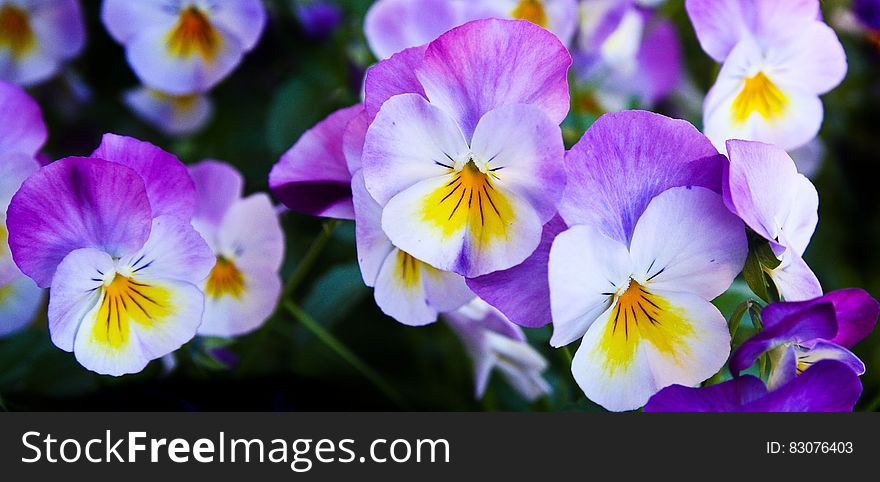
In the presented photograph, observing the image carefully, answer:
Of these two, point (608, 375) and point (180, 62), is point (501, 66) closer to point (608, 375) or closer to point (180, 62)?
point (608, 375)

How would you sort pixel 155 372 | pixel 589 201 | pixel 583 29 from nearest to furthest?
pixel 589 201 → pixel 155 372 → pixel 583 29

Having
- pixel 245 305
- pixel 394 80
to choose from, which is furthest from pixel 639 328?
pixel 245 305

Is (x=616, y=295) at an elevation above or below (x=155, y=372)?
above

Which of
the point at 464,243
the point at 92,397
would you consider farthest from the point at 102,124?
the point at 464,243

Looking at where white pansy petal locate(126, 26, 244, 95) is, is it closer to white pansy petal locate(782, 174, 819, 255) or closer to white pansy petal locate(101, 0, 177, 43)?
white pansy petal locate(101, 0, 177, 43)

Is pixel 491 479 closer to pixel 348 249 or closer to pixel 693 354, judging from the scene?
pixel 693 354
